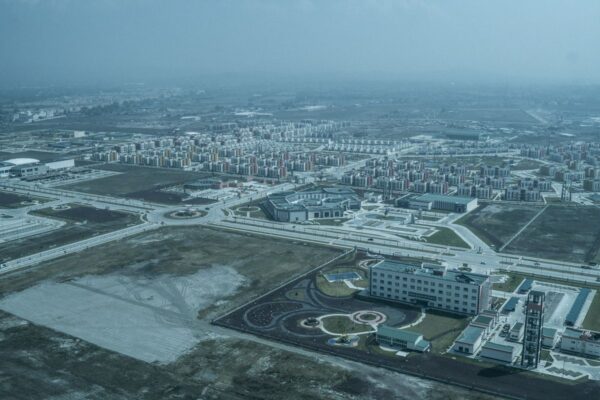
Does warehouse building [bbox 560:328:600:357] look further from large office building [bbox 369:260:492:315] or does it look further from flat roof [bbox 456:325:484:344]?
large office building [bbox 369:260:492:315]

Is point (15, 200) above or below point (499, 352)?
above

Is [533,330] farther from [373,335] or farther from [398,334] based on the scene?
[373,335]

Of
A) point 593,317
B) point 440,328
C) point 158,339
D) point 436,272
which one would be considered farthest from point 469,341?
point 158,339

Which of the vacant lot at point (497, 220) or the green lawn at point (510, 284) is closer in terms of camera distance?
the green lawn at point (510, 284)

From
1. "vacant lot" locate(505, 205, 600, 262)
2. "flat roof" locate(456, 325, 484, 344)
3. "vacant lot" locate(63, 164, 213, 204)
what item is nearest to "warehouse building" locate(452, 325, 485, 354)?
"flat roof" locate(456, 325, 484, 344)

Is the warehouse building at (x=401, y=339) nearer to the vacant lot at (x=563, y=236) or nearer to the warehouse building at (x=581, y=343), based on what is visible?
the warehouse building at (x=581, y=343)

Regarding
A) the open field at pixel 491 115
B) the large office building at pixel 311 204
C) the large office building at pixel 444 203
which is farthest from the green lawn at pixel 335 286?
the open field at pixel 491 115

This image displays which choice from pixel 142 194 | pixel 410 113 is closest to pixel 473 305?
pixel 142 194
